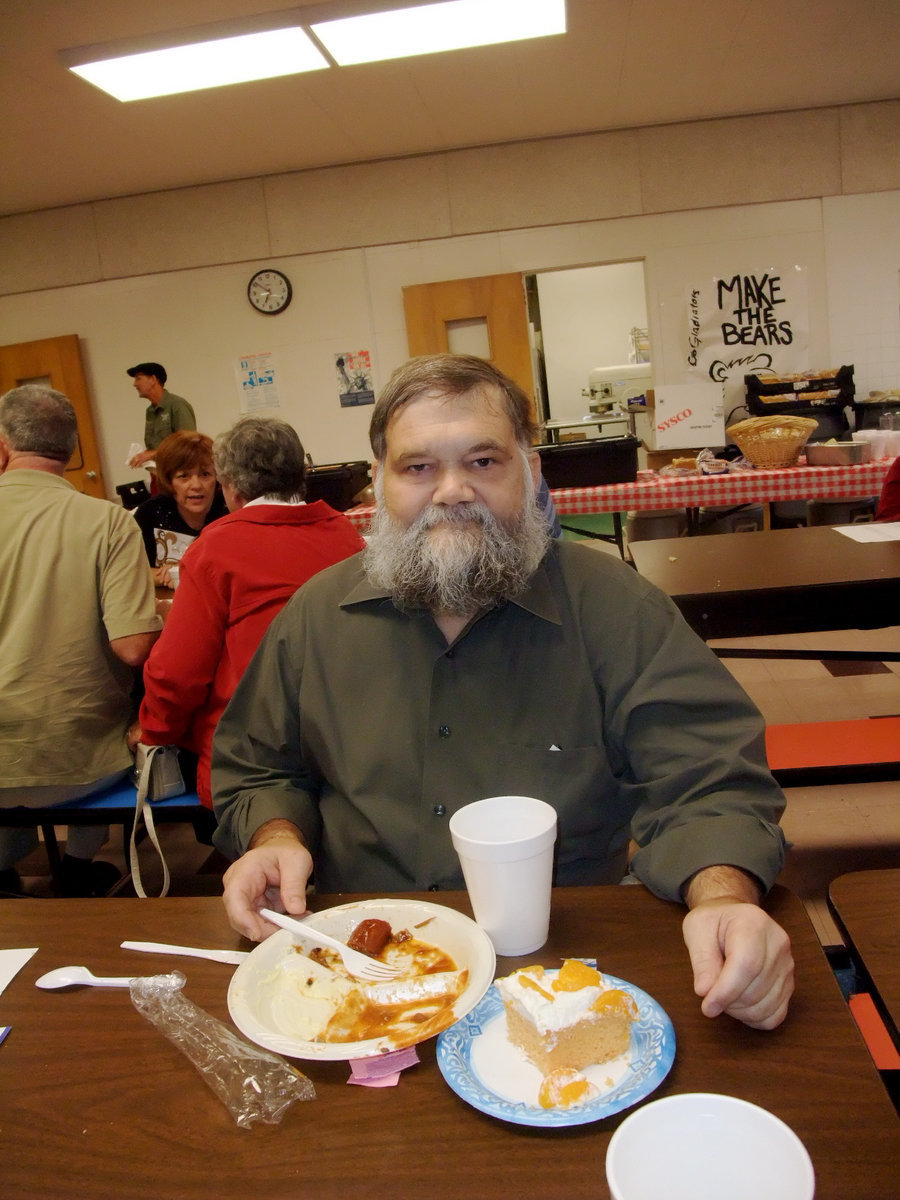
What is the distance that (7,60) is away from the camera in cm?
440

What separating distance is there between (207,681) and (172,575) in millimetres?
1154

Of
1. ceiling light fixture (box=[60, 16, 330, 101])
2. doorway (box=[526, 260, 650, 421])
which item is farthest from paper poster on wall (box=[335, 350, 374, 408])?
doorway (box=[526, 260, 650, 421])

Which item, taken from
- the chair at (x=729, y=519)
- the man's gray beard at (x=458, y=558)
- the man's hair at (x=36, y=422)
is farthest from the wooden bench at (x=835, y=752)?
the chair at (x=729, y=519)

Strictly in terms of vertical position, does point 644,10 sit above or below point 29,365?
above

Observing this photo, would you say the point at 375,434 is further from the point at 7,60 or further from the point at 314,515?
the point at 7,60

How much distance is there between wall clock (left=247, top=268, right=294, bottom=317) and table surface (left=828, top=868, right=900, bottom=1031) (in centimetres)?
704

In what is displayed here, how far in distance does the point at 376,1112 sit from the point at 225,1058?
0.16 meters

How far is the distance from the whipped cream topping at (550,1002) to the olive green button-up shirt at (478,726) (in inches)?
15.6

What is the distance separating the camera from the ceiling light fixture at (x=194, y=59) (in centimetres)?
419

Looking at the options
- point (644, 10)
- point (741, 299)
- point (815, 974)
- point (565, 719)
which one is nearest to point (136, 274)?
point (644, 10)

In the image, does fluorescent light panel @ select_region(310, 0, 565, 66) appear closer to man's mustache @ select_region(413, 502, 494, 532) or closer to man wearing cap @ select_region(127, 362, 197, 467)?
man wearing cap @ select_region(127, 362, 197, 467)

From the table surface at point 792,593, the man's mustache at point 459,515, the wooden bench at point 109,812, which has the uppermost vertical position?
the man's mustache at point 459,515

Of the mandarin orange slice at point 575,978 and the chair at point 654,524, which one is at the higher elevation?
the mandarin orange slice at point 575,978

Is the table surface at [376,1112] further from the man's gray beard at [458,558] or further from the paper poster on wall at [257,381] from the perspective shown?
the paper poster on wall at [257,381]
